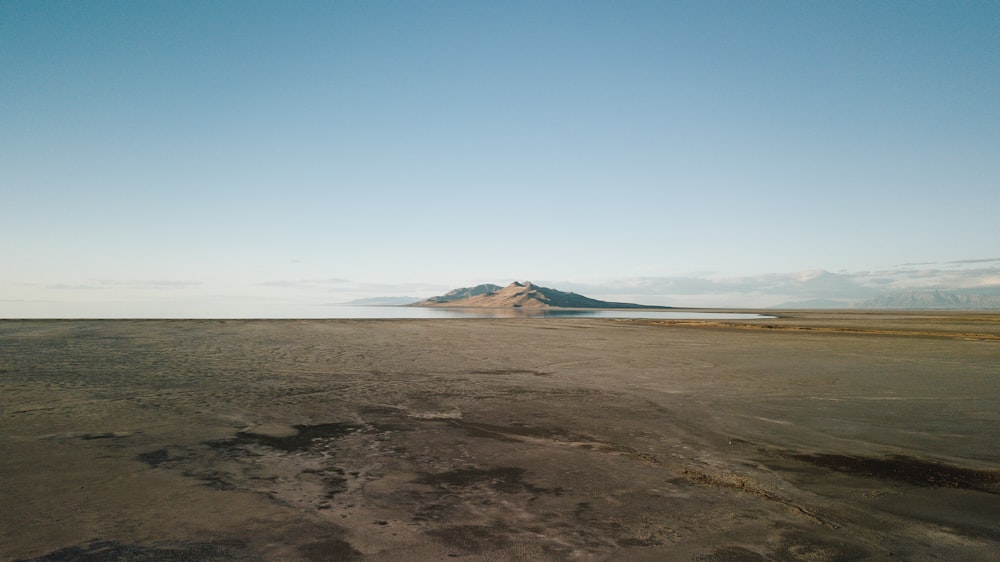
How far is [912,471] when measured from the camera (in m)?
5.72

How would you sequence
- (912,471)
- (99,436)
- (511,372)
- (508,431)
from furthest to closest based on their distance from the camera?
(511,372) < (508,431) < (99,436) < (912,471)

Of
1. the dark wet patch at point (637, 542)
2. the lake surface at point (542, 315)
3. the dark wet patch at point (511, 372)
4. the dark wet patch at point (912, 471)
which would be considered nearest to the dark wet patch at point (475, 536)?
the dark wet patch at point (637, 542)

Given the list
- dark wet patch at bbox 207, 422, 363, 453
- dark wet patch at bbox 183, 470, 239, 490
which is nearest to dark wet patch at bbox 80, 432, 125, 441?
dark wet patch at bbox 207, 422, 363, 453

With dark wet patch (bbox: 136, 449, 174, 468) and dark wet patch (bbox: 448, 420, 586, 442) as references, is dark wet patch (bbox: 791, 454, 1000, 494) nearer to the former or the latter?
dark wet patch (bbox: 448, 420, 586, 442)

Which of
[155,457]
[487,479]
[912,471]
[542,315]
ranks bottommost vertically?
[912,471]

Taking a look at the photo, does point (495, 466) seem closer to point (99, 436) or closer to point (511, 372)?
point (99, 436)

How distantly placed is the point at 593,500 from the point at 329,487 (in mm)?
2552

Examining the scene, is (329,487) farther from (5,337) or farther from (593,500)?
(5,337)

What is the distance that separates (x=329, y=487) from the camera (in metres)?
5.10

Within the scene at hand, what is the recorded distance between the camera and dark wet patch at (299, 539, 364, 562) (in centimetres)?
361

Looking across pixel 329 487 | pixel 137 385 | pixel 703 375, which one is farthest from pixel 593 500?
pixel 137 385

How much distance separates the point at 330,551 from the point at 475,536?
1.06 metres

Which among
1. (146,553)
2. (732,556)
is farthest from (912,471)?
(146,553)

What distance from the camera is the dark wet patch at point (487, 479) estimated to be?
5.10 meters
